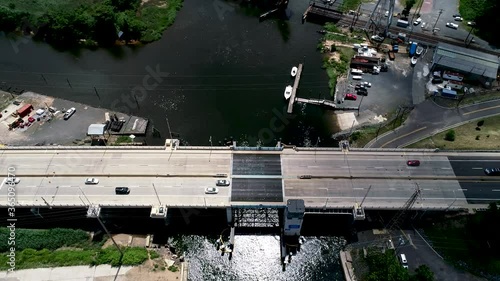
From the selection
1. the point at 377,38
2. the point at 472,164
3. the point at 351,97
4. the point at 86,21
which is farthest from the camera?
the point at 86,21

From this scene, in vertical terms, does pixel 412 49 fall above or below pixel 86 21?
above

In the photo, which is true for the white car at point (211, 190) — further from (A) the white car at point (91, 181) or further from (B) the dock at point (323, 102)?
(B) the dock at point (323, 102)

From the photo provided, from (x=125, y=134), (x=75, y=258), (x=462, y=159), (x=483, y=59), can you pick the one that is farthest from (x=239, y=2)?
(x=75, y=258)

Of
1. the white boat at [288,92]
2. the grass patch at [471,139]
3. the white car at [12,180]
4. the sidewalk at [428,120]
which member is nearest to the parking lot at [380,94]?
the sidewalk at [428,120]

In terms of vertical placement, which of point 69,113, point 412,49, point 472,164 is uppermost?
point 412,49

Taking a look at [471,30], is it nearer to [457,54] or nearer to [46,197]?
[457,54]

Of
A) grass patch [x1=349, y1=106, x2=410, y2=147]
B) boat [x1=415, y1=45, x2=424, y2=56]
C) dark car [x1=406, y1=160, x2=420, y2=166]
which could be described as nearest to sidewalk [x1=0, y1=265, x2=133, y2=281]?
grass patch [x1=349, y1=106, x2=410, y2=147]

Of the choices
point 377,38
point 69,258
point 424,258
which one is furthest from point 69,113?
point 377,38

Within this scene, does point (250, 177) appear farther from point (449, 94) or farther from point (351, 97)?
point (449, 94)
